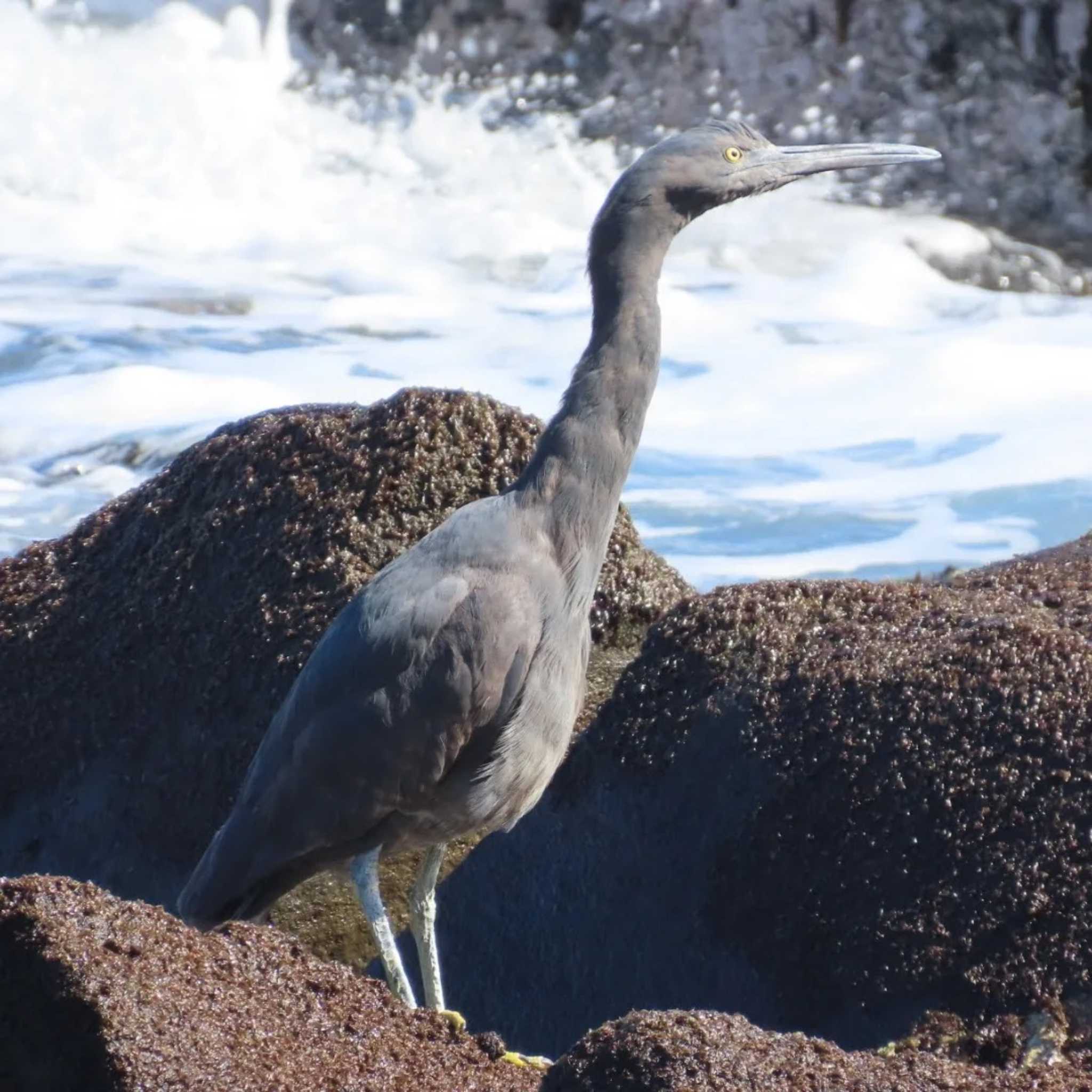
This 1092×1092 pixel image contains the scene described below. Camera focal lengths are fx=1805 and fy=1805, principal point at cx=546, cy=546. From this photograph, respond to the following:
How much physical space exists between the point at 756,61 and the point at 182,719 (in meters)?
12.6

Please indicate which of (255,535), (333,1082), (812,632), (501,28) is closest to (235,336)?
(501,28)

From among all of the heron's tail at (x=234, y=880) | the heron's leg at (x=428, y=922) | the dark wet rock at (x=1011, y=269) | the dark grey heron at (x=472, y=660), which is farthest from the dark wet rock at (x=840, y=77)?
the heron's tail at (x=234, y=880)

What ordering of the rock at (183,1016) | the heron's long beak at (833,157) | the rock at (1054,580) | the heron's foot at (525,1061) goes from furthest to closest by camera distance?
1. the rock at (1054,580)
2. the heron's long beak at (833,157)
3. the heron's foot at (525,1061)
4. the rock at (183,1016)

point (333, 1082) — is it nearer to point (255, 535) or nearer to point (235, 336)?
point (255, 535)

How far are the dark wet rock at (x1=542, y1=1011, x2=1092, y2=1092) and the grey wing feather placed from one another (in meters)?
1.19

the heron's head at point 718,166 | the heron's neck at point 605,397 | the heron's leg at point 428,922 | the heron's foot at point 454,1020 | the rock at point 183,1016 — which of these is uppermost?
the heron's head at point 718,166

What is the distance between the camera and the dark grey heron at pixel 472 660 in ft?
15.1

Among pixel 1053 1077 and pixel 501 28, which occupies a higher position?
pixel 501 28

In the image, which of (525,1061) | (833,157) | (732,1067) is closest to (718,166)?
(833,157)

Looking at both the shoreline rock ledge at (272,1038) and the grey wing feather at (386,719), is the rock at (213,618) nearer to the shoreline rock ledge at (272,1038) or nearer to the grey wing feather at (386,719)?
the grey wing feather at (386,719)

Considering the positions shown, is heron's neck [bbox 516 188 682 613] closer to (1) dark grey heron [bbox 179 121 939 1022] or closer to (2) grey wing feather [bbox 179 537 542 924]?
(1) dark grey heron [bbox 179 121 939 1022]

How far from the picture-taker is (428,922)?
4762 millimetres

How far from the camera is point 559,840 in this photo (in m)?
5.13

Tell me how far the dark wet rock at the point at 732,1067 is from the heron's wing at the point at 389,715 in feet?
3.90
